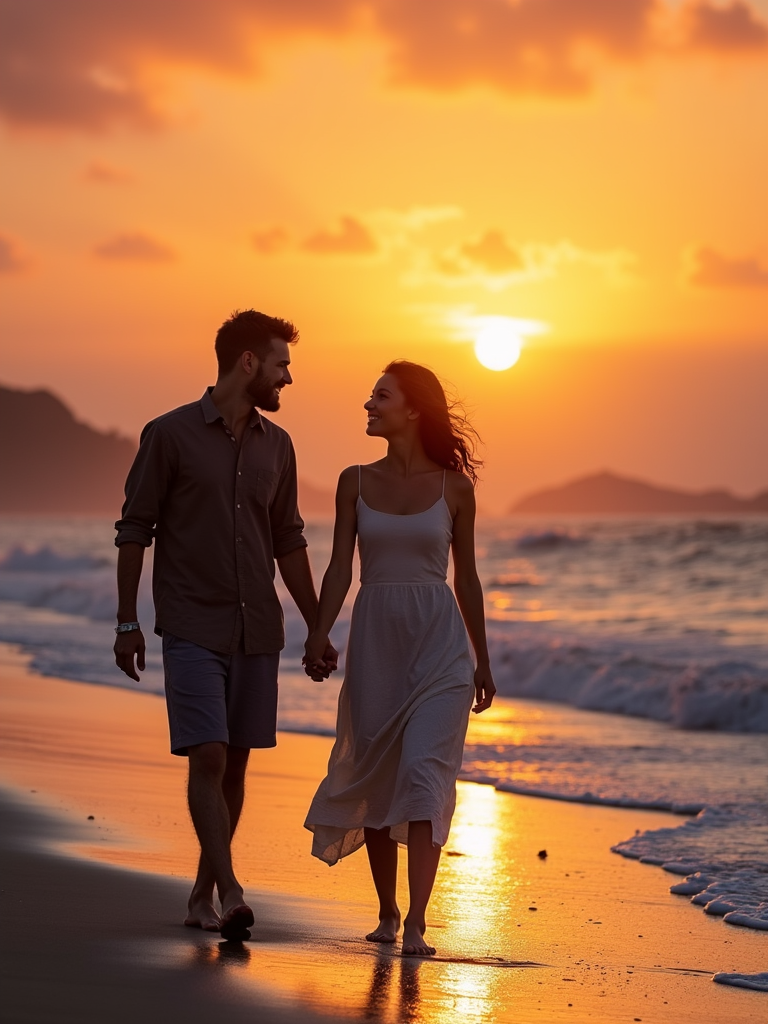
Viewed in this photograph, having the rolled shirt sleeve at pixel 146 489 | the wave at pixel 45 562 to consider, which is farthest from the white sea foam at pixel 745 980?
the wave at pixel 45 562

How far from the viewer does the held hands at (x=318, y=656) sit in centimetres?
536

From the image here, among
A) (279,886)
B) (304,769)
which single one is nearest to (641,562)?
(304,769)

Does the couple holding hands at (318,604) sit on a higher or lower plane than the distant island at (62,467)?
lower

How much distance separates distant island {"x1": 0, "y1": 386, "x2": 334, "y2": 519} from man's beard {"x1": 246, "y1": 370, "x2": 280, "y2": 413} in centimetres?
10997

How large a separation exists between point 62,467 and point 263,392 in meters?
130

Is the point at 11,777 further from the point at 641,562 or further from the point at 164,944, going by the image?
the point at 641,562

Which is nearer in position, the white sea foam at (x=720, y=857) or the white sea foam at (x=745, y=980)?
the white sea foam at (x=745, y=980)

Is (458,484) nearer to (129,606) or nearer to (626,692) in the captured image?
(129,606)

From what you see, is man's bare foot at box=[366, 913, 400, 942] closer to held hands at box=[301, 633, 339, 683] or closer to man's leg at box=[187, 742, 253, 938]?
man's leg at box=[187, 742, 253, 938]

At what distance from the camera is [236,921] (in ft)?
15.4

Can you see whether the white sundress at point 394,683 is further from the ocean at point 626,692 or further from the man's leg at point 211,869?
the ocean at point 626,692

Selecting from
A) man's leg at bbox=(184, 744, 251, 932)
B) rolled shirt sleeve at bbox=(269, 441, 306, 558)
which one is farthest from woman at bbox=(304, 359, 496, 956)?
man's leg at bbox=(184, 744, 251, 932)

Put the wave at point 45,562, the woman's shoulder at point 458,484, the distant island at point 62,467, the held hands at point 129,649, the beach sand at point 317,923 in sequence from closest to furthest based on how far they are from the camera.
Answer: the beach sand at point 317,923 → the held hands at point 129,649 → the woman's shoulder at point 458,484 → the wave at point 45,562 → the distant island at point 62,467

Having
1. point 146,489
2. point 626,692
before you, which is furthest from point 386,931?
point 626,692
